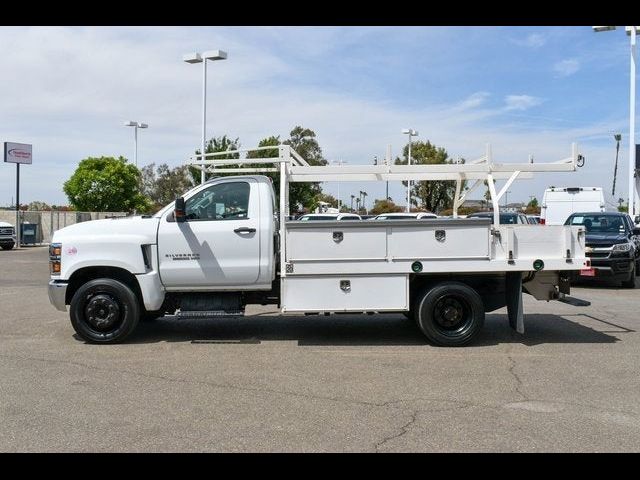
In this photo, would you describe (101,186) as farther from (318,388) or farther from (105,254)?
(318,388)

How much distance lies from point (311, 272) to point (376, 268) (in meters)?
0.82

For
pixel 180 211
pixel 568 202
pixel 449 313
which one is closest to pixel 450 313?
pixel 449 313

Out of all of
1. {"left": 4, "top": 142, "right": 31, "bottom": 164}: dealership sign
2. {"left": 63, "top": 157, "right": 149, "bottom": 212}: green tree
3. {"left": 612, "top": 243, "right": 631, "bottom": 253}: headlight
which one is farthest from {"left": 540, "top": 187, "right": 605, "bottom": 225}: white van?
{"left": 63, "top": 157, "right": 149, "bottom": 212}: green tree

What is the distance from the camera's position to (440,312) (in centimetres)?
810

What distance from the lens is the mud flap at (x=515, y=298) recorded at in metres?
8.21

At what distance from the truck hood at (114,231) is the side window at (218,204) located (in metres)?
0.52

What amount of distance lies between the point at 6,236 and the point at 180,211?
1017 inches

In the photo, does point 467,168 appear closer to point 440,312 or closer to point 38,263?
point 440,312

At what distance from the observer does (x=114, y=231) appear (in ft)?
26.7

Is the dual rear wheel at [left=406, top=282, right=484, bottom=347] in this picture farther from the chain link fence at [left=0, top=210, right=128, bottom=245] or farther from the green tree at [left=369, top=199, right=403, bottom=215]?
the green tree at [left=369, top=199, right=403, bottom=215]

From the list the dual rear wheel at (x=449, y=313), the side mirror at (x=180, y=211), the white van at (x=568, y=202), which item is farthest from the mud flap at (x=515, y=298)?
the white van at (x=568, y=202)
